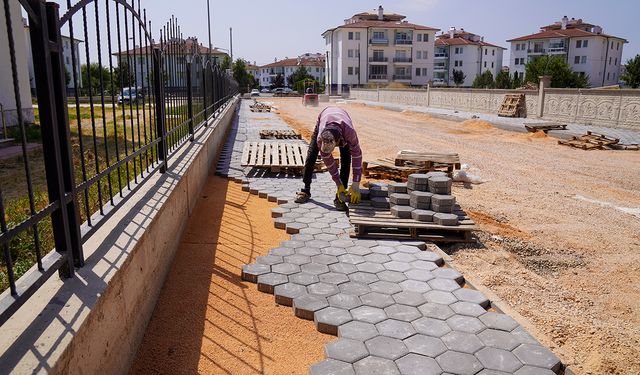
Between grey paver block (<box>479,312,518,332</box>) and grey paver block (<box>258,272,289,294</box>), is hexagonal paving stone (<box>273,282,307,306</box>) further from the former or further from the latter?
grey paver block (<box>479,312,518,332</box>)

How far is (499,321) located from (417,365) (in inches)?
37.0

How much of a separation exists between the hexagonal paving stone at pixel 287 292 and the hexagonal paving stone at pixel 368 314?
1.76 feet

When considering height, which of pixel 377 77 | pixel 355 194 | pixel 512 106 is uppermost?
pixel 377 77

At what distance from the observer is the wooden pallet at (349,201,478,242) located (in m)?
5.38

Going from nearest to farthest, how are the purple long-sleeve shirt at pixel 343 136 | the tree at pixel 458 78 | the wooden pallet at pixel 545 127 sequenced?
1. the purple long-sleeve shirt at pixel 343 136
2. the wooden pallet at pixel 545 127
3. the tree at pixel 458 78

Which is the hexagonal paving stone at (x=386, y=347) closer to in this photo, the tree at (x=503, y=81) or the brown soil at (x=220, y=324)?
the brown soil at (x=220, y=324)

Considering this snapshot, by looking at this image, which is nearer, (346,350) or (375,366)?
(375,366)

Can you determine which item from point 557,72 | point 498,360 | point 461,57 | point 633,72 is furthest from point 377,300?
point 461,57

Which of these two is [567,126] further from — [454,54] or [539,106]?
[454,54]

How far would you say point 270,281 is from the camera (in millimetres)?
4148

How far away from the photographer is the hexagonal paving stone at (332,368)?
288 cm

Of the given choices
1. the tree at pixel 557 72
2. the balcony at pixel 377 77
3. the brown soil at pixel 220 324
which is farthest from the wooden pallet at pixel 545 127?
the balcony at pixel 377 77

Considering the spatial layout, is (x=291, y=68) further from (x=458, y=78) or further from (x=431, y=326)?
(x=431, y=326)

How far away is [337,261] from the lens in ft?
15.3
